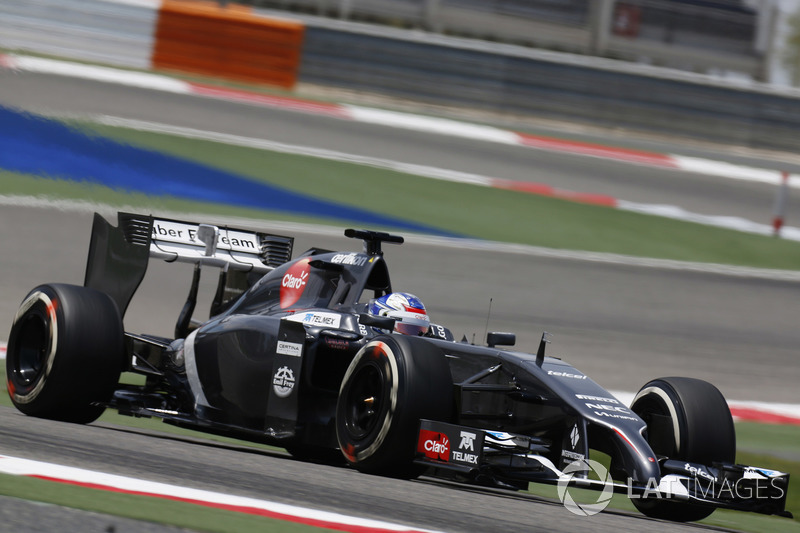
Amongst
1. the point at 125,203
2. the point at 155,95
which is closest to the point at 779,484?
the point at 125,203

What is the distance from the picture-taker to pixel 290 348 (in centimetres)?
678

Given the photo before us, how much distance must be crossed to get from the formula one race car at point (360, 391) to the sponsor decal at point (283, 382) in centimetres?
1

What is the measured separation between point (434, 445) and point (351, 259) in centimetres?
193

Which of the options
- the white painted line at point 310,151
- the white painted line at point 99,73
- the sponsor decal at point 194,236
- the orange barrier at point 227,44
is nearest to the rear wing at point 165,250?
the sponsor decal at point 194,236

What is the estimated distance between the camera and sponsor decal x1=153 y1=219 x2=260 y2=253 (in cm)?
871

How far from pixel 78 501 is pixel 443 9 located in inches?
752

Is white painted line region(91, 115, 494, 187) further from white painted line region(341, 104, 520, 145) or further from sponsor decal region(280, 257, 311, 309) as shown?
sponsor decal region(280, 257, 311, 309)

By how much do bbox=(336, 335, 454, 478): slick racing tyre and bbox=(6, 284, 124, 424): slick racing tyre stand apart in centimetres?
165

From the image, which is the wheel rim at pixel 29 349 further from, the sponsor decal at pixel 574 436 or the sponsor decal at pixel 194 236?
the sponsor decal at pixel 574 436

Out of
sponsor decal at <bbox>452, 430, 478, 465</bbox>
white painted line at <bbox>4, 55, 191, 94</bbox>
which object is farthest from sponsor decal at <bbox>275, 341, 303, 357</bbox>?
white painted line at <bbox>4, 55, 191, 94</bbox>

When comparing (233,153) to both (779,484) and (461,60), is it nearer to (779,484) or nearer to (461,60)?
(461,60)

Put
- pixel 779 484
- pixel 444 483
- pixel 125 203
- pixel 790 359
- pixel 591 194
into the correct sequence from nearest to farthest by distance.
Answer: pixel 779 484 → pixel 444 483 → pixel 790 359 → pixel 125 203 → pixel 591 194

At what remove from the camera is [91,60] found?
1934 centimetres

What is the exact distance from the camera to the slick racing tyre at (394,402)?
580 centimetres
